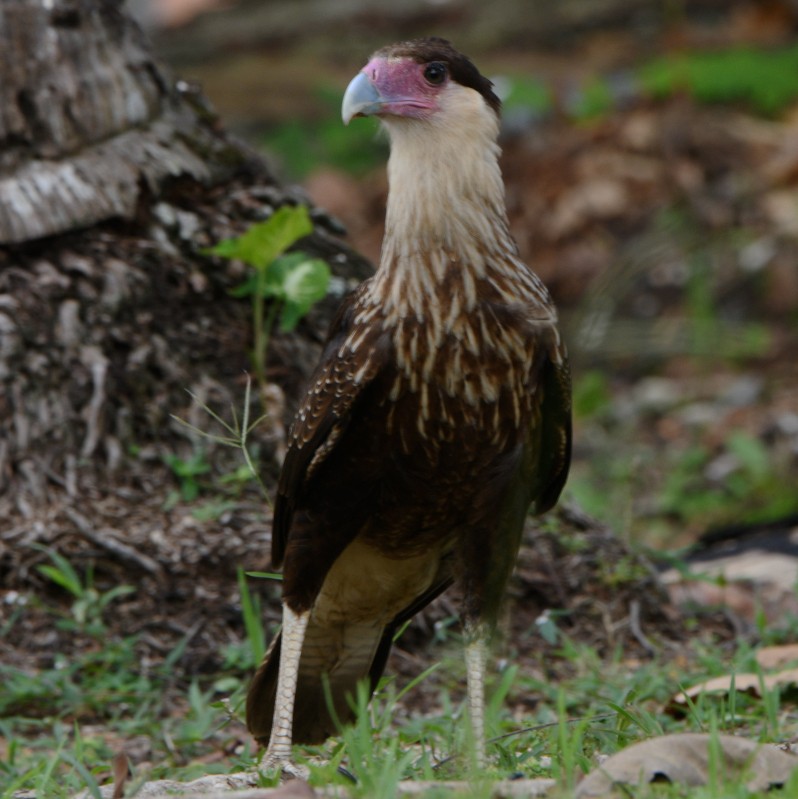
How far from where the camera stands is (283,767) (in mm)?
3422

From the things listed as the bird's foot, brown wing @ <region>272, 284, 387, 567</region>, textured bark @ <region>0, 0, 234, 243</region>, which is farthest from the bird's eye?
the bird's foot

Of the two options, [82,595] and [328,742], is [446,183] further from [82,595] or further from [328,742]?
[82,595]

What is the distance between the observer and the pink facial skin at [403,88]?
356 centimetres

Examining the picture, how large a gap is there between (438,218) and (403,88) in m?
0.35

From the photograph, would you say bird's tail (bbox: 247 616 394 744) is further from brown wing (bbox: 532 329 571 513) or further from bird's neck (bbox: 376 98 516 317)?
bird's neck (bbox: 376 98 516 317)

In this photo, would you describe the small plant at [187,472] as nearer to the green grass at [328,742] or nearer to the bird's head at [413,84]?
the green grass at [328,742]

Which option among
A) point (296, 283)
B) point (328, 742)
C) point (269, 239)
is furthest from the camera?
point (296, 283)

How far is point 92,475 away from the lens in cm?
472

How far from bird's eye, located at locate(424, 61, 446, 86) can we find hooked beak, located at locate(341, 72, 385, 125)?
14cm

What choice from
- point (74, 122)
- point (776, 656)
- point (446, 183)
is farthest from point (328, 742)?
point (74, 122)

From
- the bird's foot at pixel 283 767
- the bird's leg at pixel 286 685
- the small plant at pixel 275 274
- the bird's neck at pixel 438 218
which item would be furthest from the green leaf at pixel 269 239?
the bird's foot at pixel 283 767

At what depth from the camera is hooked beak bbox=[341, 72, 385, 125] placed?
139 inches

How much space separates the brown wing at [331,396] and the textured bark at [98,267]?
1150 millimetres

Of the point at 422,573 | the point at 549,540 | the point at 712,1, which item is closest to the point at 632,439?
the point at 549,540
